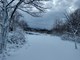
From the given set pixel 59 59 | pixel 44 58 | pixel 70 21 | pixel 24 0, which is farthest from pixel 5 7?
pixel 70 21

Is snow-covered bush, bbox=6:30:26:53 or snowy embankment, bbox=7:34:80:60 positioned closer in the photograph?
snowy embankment, bbox=7:34:80:60

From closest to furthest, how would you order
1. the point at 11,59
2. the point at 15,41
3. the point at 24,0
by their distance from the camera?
1. the point at 11,59
2. the point at 24,0
3. the point at 15,41

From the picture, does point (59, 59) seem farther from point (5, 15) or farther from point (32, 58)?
point (5, 15)

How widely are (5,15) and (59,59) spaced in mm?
4818

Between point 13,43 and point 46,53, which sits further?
point 13,43

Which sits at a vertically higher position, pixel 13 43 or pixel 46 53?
pixel 46 53

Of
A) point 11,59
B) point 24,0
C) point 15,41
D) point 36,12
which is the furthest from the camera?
point 15,41

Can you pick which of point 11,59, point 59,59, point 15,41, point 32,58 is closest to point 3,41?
point 11,59

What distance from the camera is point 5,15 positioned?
9859mm

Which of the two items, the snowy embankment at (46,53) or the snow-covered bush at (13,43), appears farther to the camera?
the snow-covered bush at (13,43)

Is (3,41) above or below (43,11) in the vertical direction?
below

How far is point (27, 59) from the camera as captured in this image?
9.55 metres

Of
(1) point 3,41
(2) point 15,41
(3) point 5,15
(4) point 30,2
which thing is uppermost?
(4) point 30,2

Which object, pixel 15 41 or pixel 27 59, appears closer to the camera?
pixel 27 59
